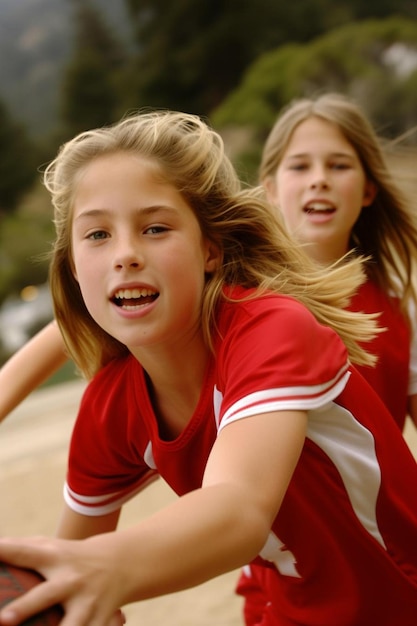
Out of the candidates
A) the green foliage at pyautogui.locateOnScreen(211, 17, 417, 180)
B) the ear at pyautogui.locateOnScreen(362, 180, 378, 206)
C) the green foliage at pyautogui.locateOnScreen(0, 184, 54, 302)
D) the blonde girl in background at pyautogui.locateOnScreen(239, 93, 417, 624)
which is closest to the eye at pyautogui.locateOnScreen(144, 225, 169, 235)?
the blonde girl in background at pyautogui.locateOnScreen(239, 93, 417, 624)

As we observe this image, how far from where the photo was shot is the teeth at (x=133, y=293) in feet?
5.63

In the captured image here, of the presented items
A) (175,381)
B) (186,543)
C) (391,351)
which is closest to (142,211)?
(175,381)

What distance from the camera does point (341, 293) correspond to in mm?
2016

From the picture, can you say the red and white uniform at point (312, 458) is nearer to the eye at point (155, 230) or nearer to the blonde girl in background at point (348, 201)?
the eye at point (155, 230)

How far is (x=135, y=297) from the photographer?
1.73 metres

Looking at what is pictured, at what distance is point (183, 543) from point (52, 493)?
14.9 feet

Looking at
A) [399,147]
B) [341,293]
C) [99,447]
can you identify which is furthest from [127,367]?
[399,147]

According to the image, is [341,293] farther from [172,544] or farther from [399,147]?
[399,147]

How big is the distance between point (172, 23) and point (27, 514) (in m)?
19.8

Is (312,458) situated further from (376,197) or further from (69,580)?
(376,197)

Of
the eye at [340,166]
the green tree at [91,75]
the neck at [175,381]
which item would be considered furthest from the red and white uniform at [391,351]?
the green tree at [91,75]

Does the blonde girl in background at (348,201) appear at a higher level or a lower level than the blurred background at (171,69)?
lower

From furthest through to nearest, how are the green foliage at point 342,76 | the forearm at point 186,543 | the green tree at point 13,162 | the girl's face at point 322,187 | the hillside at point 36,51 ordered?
the hillside at point 36,51 < the green tree at point 13,162 < the green foliage at point 342,76 < the girl's face at point 322,187 < the forearm at point 186,543

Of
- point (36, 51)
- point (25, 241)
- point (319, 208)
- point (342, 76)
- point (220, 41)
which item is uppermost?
point (36, 51)
